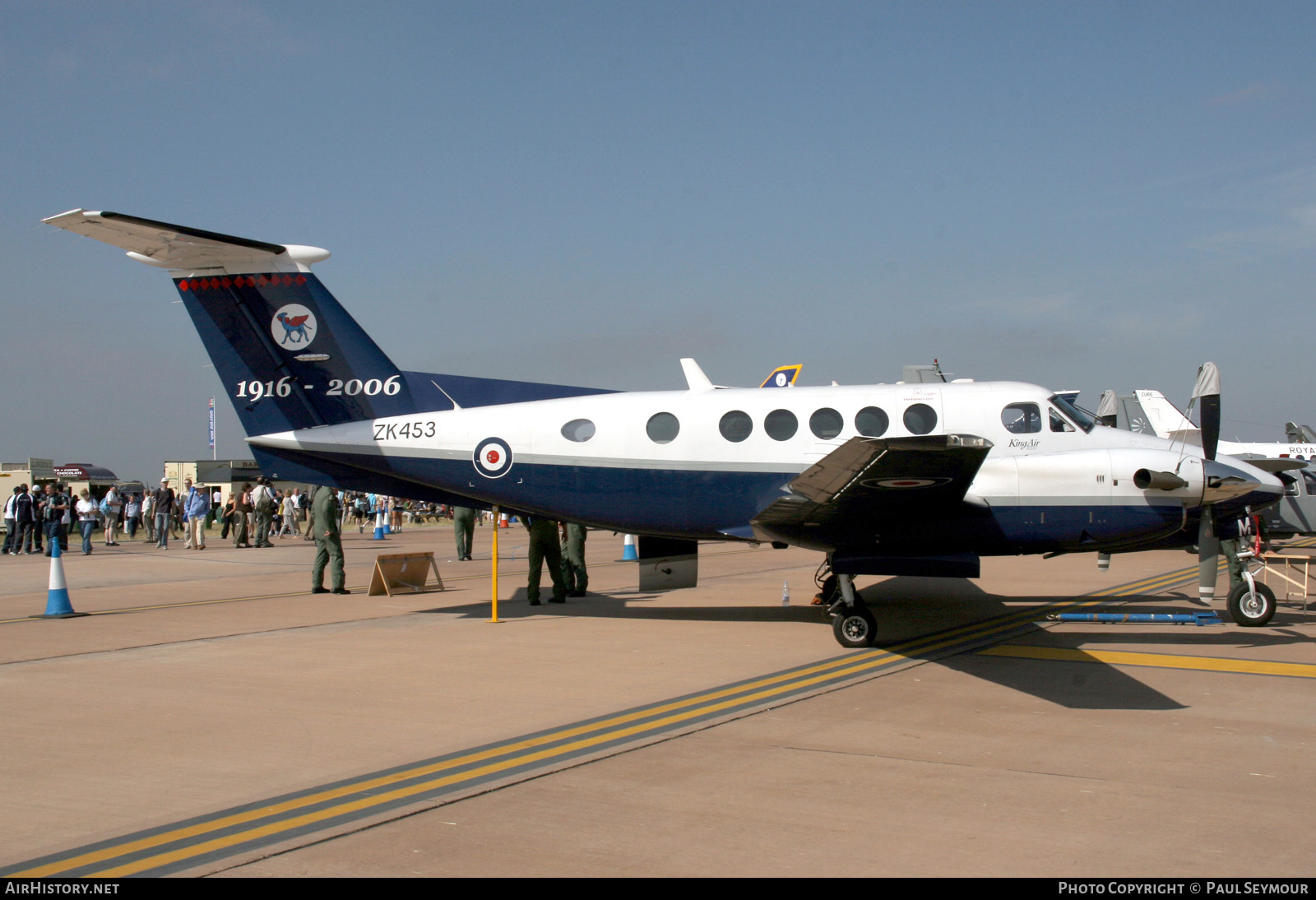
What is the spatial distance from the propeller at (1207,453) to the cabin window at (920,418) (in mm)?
3025

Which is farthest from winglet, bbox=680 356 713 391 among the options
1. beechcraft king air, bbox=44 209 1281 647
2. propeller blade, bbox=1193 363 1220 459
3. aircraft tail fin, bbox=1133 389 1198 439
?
aircraft tail fin, bbox=1133 389 1198 439

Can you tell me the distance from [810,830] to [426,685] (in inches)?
188

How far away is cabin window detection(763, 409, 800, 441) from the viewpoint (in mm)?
11742

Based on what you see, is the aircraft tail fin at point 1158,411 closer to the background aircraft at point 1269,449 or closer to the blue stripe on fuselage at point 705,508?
the background aircraft at point 1269,449

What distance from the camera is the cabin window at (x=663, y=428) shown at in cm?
1195

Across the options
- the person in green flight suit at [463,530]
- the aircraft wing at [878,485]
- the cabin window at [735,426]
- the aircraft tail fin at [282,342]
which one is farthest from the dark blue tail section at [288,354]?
the person in green flight suit at [463,530]

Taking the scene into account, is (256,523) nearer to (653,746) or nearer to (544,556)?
(544,556)

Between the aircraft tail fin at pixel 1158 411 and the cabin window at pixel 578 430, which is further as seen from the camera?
the aircraft tail fin at pixel 1158 411

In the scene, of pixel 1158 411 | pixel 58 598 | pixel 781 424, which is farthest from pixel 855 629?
pixel 1158 411

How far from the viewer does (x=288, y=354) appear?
493 inches

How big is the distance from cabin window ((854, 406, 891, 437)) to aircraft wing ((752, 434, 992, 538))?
1.23 meters

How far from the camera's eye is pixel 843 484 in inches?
381

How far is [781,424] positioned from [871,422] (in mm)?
1100

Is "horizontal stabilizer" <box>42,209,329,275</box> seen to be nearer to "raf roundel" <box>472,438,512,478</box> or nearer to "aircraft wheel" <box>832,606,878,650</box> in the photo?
"raf roundel" <box>472,438,512,478</box>
